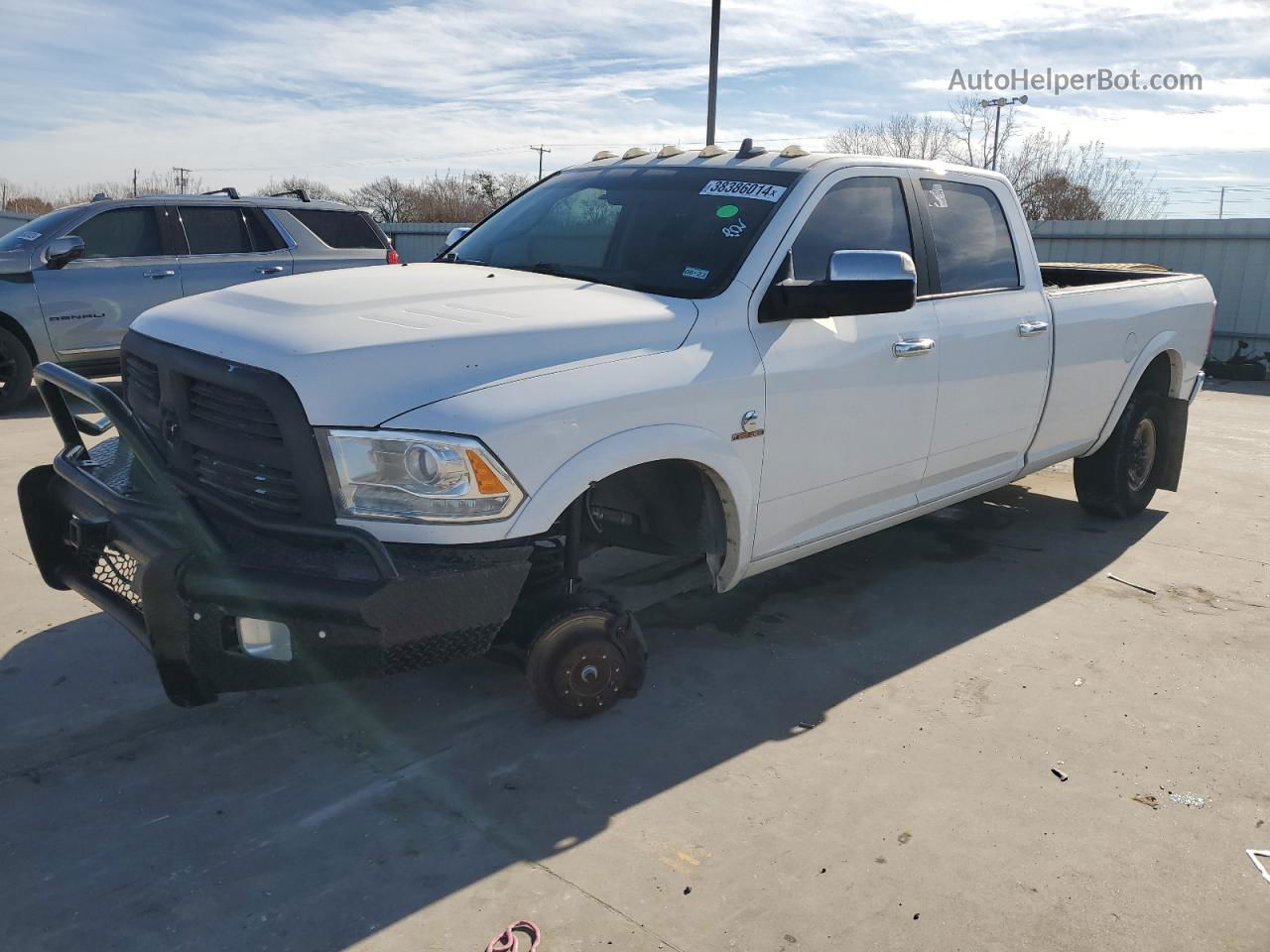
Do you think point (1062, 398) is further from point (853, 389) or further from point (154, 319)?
point (154, 319)

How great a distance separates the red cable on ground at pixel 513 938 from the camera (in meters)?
2.60

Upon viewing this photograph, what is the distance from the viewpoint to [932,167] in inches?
194

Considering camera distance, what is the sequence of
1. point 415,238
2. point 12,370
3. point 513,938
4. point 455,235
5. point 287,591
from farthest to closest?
point 415,238 < point 12,370 < point 455,235 < point 287,591 < point 513,938

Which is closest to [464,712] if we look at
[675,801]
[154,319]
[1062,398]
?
[675,801]

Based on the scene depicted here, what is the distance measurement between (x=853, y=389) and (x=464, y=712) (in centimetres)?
187

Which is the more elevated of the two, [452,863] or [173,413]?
[173,413]

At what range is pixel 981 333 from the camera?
190 inches

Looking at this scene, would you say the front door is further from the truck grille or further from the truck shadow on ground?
the truck grille

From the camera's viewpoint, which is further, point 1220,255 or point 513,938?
point 1220,255

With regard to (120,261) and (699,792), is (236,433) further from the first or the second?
(120,261)

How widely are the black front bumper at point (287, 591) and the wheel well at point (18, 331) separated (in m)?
6.74

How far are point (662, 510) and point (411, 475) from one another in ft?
3.88

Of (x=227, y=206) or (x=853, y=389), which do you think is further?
(x=227, y=206)

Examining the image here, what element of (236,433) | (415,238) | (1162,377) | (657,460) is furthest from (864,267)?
(415,238)
